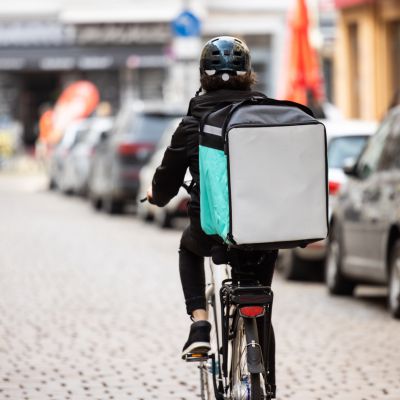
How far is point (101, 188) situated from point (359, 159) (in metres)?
14.6

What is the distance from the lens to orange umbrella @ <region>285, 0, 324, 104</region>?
82.1ft

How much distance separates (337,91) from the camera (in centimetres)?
3666

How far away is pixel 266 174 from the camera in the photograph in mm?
6531

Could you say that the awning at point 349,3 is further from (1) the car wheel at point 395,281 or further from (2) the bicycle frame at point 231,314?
(2) the bicycle frame at point 231,314

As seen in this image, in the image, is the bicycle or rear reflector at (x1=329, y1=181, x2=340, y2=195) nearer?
the bicycle

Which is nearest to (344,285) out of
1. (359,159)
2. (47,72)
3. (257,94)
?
(359,159)

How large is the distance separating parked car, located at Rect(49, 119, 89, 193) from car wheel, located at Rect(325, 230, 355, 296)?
2130cm

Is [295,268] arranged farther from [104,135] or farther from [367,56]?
[367,56]

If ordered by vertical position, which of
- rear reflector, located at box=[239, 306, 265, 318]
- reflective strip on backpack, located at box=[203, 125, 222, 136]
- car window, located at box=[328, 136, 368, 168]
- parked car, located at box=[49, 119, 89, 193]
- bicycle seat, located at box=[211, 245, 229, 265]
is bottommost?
parked car, located at box=[49, 119, 89, 193]

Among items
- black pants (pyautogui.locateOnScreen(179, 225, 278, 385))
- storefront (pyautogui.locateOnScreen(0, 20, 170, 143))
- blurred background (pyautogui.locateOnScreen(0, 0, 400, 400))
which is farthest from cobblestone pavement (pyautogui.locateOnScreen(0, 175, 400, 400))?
storefront (pyautogui.locateOnScreen(0, 20, 170, 143))

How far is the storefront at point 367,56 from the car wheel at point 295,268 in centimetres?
1613

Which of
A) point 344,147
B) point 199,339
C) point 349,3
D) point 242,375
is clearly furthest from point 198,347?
point 349,3

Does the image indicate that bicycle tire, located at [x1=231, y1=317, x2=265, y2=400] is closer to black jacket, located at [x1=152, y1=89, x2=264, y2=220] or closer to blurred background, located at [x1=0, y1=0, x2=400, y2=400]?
black jacket, located at [x1=152, y1=89, x2=264, y2=220]

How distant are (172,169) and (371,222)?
6.35 m
